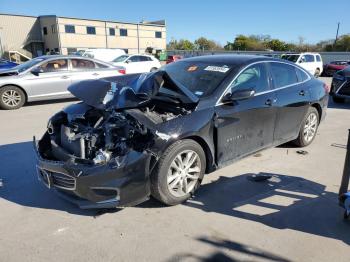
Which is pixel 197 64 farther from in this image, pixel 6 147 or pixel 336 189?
pixel 6 147

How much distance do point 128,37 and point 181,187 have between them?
62.4 m

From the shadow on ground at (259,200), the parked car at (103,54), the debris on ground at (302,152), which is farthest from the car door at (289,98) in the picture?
the parked car at (103,54)

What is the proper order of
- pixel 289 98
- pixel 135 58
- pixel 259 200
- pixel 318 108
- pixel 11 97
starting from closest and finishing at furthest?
pixel 259 200
pixel 289 98
pixel 318 108
pixel 11 97
pixel 135 58

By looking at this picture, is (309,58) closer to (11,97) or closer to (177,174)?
(11,97)

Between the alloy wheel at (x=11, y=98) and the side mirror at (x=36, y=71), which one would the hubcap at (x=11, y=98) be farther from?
the side mirror at (x=36, y=71)

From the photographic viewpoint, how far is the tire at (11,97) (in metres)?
9.54

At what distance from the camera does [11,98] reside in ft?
31.7

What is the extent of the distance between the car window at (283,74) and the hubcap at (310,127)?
0.79 meters

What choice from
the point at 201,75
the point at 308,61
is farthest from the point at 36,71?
the point at 308,61

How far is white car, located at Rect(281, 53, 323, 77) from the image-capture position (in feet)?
→ 69.7

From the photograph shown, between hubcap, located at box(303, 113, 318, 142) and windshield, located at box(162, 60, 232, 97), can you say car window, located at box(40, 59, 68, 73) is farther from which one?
hubcap, located at box(303, 113, 318, 142)

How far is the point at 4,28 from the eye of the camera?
5491 centimetres

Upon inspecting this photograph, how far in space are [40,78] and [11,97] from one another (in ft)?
3.15

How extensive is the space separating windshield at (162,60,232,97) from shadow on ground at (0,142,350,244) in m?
1.25
